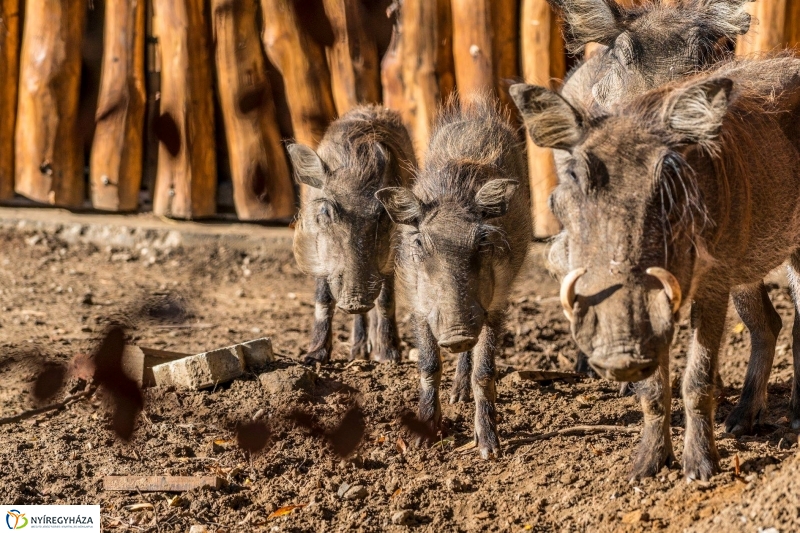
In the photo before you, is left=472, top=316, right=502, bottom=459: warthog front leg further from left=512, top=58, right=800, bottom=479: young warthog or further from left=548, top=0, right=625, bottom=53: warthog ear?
left=548, top=0, right=625, bottom=53: warthog ear

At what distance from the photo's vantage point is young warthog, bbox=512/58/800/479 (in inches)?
130

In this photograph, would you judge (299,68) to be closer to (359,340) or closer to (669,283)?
(359,340)

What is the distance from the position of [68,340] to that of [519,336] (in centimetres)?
267

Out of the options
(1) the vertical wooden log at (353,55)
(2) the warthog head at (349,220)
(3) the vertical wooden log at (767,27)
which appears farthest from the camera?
(1) the vertical wooden log at (353,55)

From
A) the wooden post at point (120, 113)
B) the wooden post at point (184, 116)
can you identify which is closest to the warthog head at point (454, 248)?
the wooden post at point (184, 116)

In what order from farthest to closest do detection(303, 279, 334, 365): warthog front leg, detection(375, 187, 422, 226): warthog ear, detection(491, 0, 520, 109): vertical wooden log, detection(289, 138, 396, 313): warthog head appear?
detection(491, 0, 520, 109): vertical wooden log < detection(303, 279, 334, 365): warthog front leg < detection(289, 138, 396, 313): warthog head < detection(375, 187, 422, 226): warthog ear

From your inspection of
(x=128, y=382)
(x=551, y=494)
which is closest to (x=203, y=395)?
(x=128, y=382)

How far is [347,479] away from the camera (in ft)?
14.1

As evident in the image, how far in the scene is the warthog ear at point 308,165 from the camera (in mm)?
5578

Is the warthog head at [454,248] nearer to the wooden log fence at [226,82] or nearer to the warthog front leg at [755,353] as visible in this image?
the warthog front leg at [755,353]

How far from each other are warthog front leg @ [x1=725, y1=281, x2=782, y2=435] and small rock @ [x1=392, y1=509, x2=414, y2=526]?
1595 mm

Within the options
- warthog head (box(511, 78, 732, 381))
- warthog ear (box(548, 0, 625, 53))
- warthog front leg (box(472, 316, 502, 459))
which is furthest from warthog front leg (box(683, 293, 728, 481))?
warthog ear (box(548, 0, 625, 53))

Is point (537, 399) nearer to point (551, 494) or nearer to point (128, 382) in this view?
point (551, 494)

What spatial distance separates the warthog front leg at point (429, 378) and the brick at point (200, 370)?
100cm
